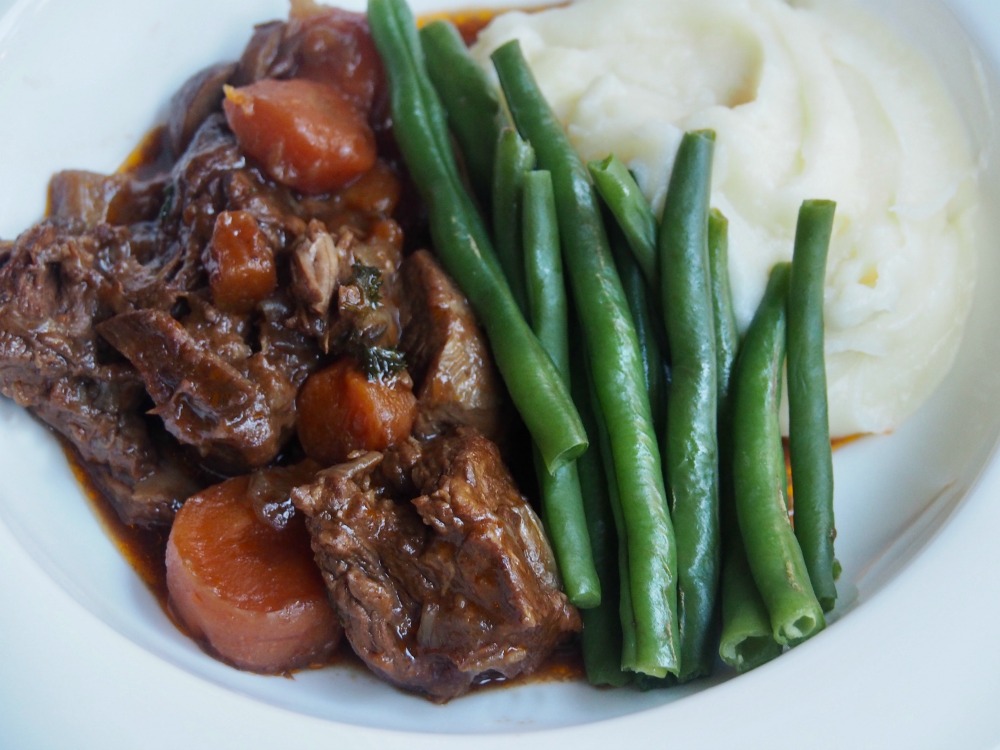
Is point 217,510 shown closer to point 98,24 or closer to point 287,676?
point 287,676

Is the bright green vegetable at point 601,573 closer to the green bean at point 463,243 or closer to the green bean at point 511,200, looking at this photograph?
the green bean at point 463,243

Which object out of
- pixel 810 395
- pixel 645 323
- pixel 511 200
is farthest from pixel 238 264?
pixel 810 395

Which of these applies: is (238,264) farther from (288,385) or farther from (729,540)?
(729,540)

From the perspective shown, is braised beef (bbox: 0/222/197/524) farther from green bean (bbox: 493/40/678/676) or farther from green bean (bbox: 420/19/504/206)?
green bean (bbox: 493/40/678/676)

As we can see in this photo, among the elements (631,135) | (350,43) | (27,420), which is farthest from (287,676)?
(350,43)

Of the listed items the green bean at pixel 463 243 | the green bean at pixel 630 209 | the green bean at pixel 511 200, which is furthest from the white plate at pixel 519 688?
the green bean at pixel 511 200
